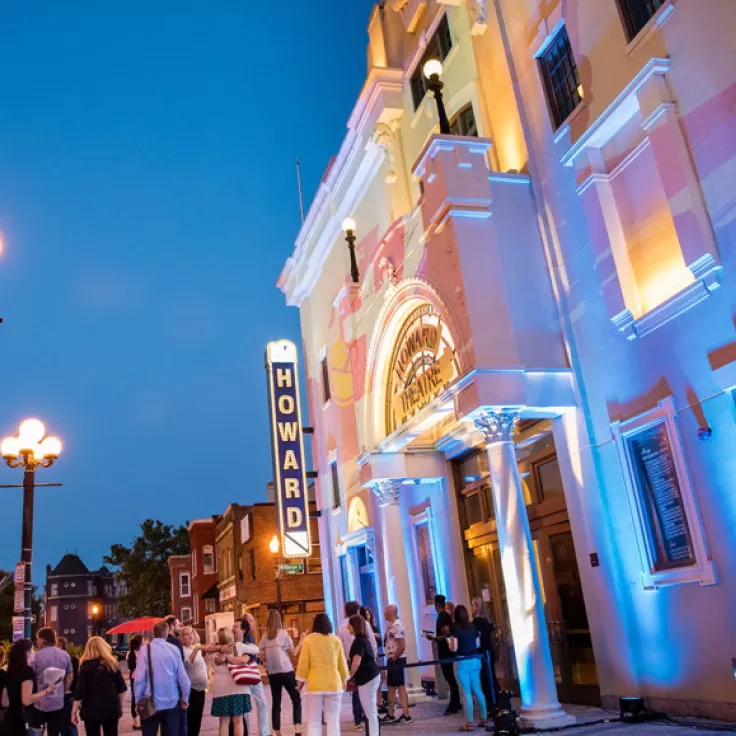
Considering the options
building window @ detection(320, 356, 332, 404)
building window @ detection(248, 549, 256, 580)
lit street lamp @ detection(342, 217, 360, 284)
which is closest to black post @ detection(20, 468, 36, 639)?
lit street lamp @ detection(342, 217, 360, 284)

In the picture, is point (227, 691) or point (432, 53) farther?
point (432, 53)

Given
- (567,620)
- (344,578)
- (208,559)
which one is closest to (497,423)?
(567,620)

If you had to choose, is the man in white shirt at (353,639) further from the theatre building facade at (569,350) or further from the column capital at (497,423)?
the column capital at (497,423)

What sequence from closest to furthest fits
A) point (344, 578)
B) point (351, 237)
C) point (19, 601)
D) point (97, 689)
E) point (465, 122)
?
point (97, 689) → point (19, 601) → point (465, 122) → point (351, 237) → point (344, 578)

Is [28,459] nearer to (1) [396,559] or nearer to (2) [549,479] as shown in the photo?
(1) [396,559]

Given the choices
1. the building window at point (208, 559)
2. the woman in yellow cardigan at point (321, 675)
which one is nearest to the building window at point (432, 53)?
the woman in yellow cardigan at point (321, 675)

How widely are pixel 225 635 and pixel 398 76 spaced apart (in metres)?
13.5

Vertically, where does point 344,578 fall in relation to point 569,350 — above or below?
below

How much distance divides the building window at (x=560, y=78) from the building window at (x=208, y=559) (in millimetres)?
49570

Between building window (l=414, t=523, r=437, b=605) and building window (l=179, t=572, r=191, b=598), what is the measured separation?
162ft

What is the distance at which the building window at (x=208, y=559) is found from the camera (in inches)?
2217

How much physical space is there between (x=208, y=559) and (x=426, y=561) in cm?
4264

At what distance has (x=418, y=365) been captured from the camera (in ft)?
48.3

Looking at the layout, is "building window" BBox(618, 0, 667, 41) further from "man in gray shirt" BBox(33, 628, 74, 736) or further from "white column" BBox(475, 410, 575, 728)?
"man in gray shirt" BBox(33, 628, 74, 736)
